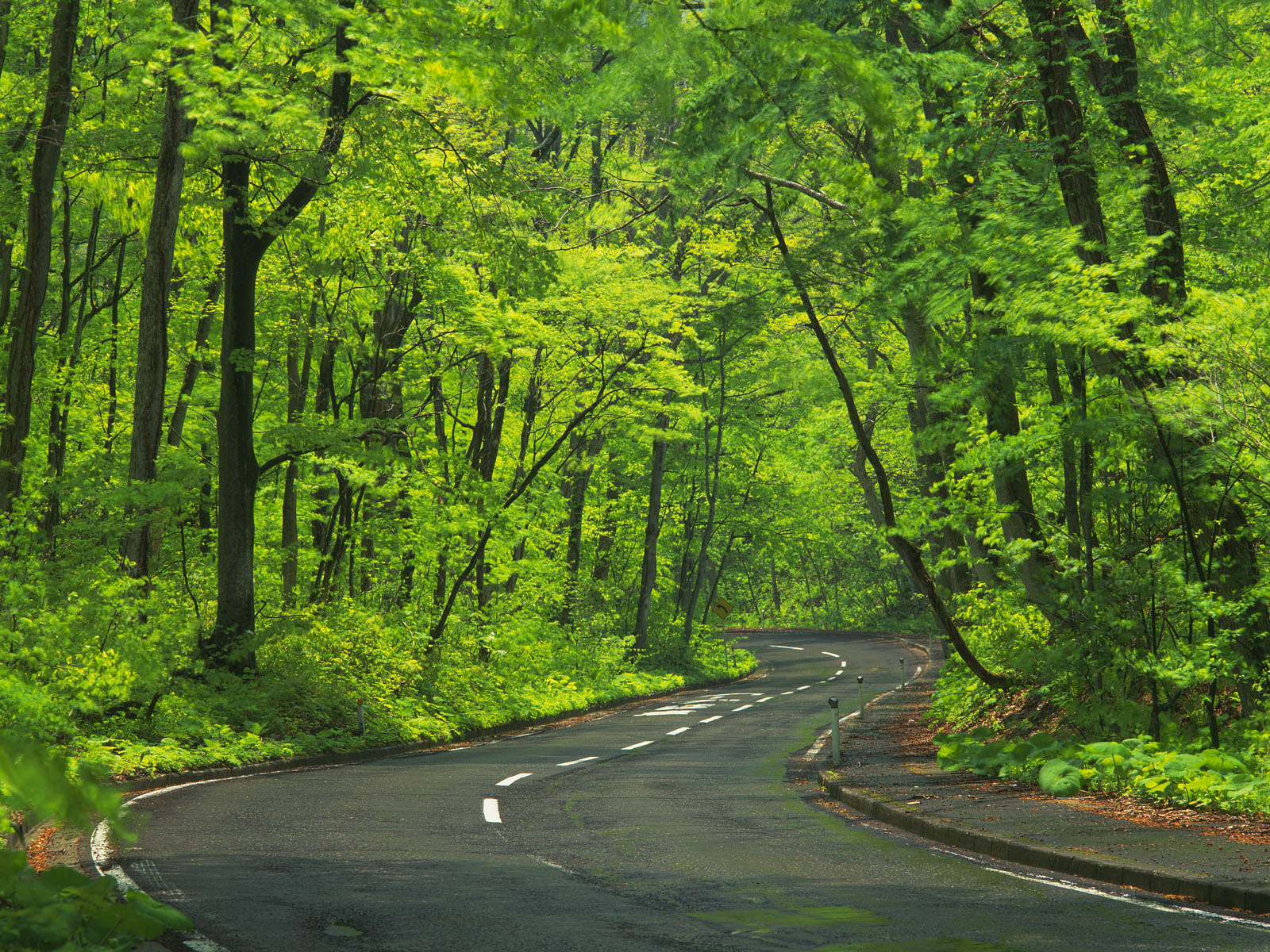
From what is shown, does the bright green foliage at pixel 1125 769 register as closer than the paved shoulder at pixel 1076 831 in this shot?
No

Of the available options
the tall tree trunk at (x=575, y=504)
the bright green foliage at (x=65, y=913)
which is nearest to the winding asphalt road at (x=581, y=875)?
the bright green foliage at (x=65, y=913)

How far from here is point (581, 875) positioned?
7723 millimetres

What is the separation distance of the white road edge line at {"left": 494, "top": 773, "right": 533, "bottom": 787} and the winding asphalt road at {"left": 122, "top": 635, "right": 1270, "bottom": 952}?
0.03m

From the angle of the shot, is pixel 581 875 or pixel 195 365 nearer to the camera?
pixel 581 875

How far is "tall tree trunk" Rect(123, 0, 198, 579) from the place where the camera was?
16.6 m

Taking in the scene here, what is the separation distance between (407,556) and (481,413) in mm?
4107

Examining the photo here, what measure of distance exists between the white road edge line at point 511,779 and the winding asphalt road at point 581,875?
0.11 feet

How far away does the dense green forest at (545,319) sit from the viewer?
10.9 metres

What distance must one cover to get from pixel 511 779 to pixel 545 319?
13.0 metres

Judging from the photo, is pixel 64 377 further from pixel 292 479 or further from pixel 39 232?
pixel 39 232

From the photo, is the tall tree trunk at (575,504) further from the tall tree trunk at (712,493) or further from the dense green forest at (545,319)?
the tall tree trunk at (712,493)

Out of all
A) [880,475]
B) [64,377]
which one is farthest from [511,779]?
[64,377]

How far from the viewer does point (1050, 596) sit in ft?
46.4

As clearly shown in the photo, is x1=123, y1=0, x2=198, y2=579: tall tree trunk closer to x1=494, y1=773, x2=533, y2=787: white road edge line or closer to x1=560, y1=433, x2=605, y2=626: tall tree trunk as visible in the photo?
x1=494, y1=773, x2=533, y2=787: white road edge line
